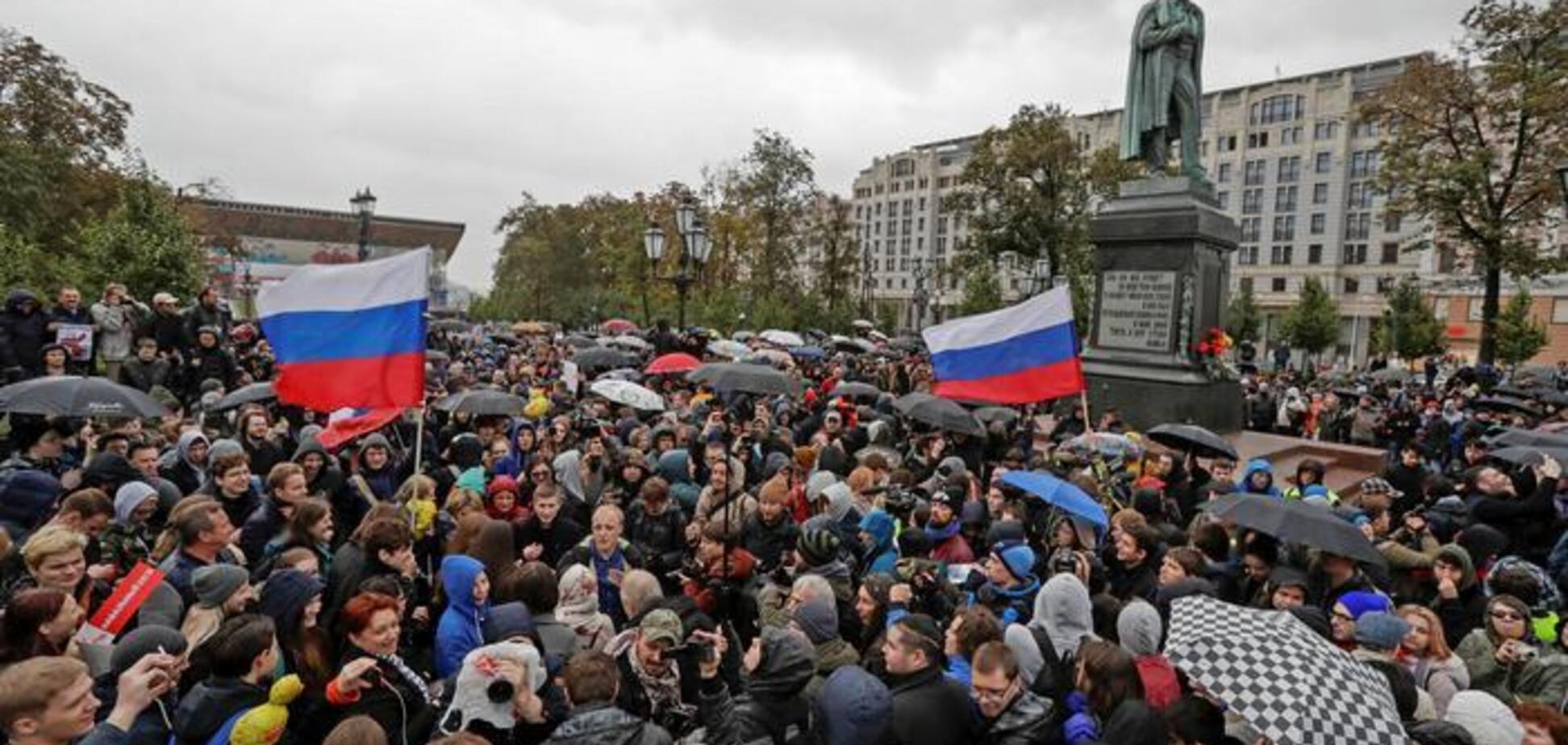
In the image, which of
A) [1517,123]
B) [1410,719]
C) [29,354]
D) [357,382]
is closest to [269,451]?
[357,382]

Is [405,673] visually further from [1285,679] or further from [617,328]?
[617,328]

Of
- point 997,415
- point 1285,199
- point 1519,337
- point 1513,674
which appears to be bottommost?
point 1513,674

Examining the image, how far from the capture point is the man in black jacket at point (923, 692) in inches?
135

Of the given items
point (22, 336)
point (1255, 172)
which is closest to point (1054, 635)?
point (22, 336)

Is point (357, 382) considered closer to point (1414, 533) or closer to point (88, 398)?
point (88, 398)

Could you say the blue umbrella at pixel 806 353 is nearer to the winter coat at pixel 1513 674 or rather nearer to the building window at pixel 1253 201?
the winter coat at pixel 1513 674

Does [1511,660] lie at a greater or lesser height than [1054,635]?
lesser

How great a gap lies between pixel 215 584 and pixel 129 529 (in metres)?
2.23

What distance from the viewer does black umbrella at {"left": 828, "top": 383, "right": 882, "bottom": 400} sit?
13.8 metres

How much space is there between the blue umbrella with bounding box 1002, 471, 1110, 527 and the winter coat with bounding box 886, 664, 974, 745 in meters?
2.44

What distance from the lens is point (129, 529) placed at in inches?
212

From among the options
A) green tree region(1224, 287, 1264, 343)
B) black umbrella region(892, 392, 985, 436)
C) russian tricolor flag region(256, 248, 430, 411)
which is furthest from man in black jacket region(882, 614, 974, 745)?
green tree region(1224, 287, 1264, 343)

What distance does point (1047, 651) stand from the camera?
4125 millimetres

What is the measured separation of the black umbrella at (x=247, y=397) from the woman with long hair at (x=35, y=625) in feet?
19.2
